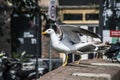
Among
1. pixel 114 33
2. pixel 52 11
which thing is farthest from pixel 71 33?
pixel 114 33

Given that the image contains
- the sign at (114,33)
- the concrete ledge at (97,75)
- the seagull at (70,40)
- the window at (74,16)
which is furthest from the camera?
the window at (74,16)

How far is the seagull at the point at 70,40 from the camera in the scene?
8039 mm

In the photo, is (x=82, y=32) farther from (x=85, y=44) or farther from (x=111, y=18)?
(x=111, y=18)

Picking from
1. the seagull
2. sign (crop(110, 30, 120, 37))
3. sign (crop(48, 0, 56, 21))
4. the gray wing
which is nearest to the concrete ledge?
the seagull

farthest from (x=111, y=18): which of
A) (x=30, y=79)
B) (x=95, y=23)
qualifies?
(x=95, y=23)

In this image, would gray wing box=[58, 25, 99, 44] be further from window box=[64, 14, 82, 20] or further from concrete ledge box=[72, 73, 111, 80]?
window box=[64, 14, 82, 20]

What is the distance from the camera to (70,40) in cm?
831

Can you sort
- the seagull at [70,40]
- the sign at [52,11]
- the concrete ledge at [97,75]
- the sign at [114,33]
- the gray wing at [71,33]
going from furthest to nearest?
the sign at [114,33], the sign at [52,11], the gray wing at [71,33], the seagull at [70,40], the concrete ledge at [97,75]

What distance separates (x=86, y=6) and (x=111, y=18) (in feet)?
46.8

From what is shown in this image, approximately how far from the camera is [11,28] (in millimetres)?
30094

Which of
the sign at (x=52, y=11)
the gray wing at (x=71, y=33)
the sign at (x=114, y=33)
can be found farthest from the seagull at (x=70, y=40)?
the sign at (x=114, y=33)

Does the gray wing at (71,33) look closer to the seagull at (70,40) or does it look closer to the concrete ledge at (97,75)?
the seagull at (70,40)

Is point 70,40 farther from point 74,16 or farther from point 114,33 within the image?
point 74,16

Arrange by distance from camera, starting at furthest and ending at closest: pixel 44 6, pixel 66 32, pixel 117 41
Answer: pixel 44 6, pixel 117 41, pixel 66 32
